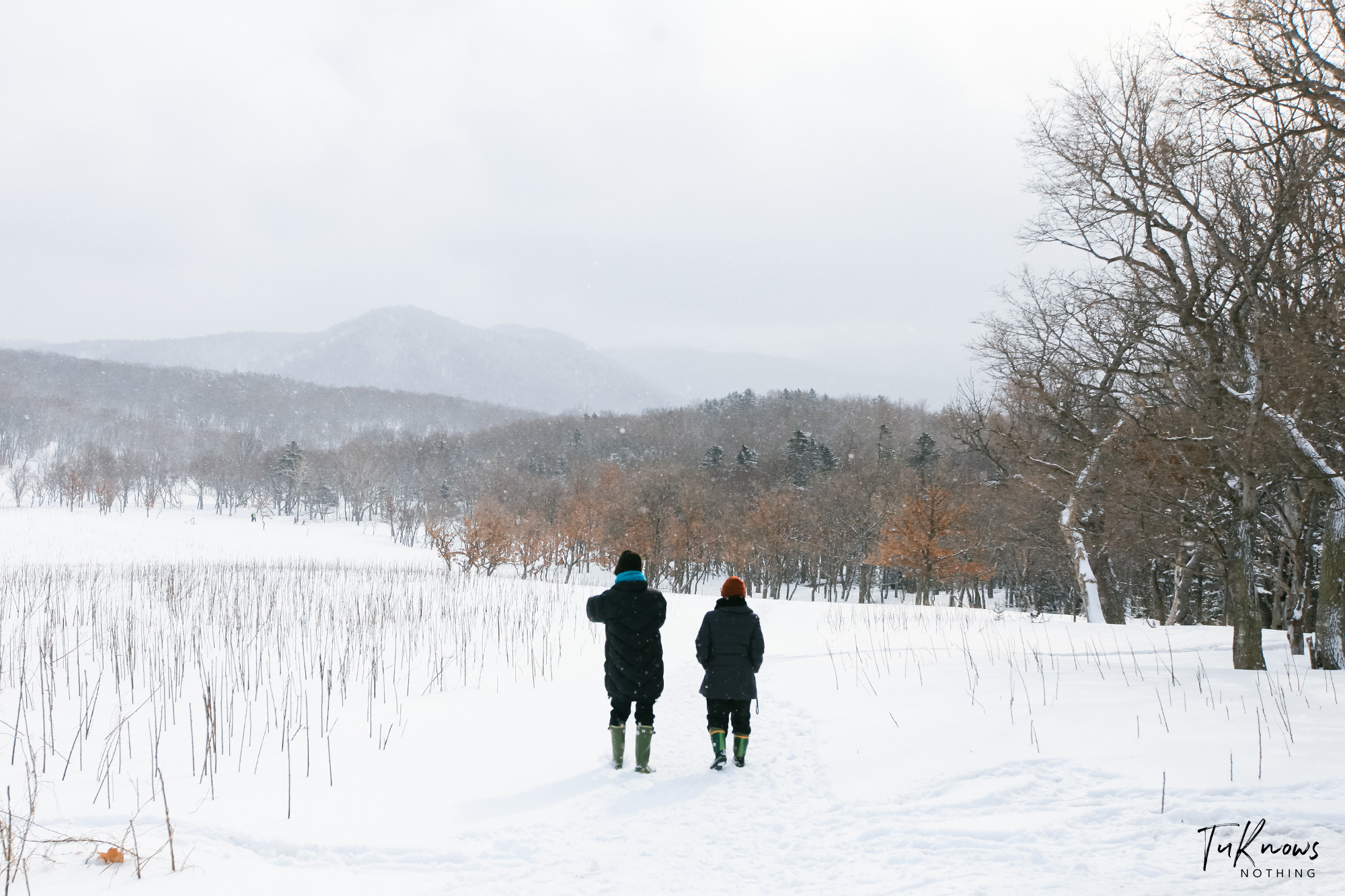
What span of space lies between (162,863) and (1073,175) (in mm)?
13050

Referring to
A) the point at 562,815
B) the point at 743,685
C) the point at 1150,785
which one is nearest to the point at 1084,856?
the point at 1150,785

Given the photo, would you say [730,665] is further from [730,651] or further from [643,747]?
[643,747]

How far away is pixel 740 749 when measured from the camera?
5.56m

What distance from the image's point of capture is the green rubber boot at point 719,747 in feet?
18.0

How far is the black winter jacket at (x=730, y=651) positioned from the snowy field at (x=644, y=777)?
0.63 meters

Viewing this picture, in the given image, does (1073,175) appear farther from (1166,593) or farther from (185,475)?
(185,475)

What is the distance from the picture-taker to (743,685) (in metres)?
5.54

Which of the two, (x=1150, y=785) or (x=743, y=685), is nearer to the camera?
(x=1150, y=785)

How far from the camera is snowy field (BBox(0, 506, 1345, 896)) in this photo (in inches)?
145

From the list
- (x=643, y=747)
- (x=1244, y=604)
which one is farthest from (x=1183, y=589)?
(x=643, y=747)

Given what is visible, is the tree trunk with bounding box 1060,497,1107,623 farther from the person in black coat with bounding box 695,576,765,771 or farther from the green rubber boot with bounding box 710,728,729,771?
the green rubber boot with bounding box 710,728,729,771

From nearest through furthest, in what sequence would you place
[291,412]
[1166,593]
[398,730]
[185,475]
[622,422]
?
[398,730], [1166,593], [185,475], [622,422], [291,412]

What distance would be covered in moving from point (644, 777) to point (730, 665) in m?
1.06

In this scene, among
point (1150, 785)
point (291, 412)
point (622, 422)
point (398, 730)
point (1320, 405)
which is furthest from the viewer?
point (291, 412)
